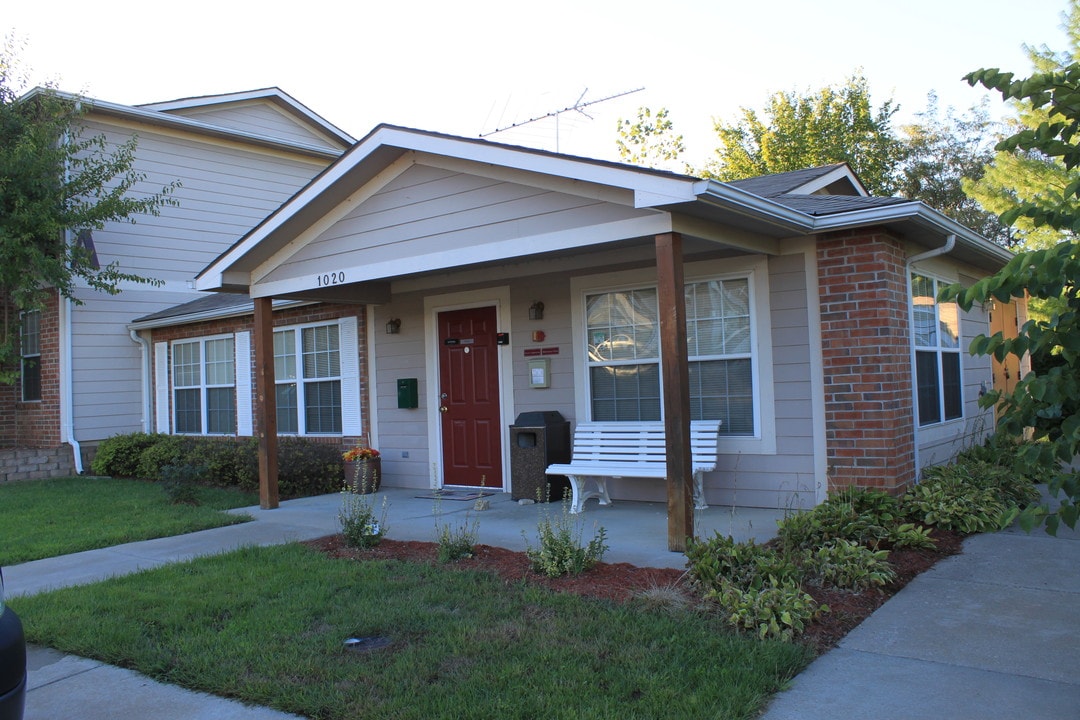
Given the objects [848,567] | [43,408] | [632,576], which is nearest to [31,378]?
[43,408]

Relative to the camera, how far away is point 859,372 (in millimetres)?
7180

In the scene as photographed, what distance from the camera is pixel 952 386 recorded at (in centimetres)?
927

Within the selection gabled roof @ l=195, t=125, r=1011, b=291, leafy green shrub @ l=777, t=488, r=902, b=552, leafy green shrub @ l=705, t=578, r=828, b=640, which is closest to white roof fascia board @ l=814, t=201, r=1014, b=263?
gabled roof @ l=195, t=125, r=1011, b=291

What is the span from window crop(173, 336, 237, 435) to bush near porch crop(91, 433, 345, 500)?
1.73ft

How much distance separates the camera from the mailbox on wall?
1045 centimetres

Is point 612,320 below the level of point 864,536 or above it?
above

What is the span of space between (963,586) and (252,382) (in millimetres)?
10562

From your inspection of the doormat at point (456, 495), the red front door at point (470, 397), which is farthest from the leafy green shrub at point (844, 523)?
the red front door at point (470, 397)

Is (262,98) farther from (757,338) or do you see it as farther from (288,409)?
(757,338)

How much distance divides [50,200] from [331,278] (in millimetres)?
6880

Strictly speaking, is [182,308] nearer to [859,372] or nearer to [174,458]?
[174,458]

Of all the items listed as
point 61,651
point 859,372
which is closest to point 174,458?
point 61,651

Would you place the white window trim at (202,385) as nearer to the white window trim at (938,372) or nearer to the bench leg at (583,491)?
the bench leg at (583,491)

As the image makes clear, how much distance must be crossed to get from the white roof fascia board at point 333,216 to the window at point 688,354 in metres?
2.42
